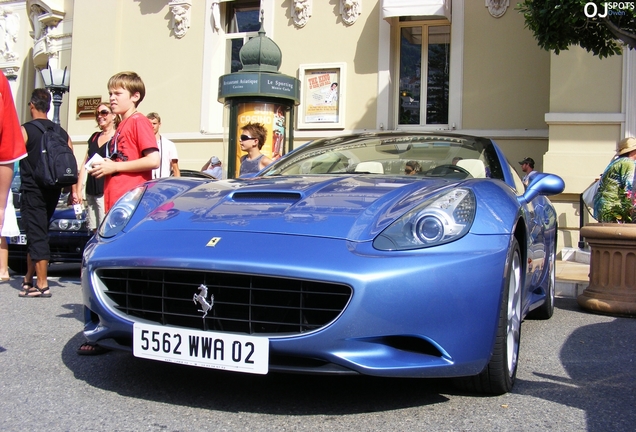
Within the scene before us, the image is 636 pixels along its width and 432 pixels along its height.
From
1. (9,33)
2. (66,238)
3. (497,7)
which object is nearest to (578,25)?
(497,7)

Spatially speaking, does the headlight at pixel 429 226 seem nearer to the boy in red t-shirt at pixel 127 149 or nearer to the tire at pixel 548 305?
the boy in red t-shirt at pixel 127 149

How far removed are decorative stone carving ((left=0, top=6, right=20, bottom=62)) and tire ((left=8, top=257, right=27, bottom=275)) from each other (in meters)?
12.7

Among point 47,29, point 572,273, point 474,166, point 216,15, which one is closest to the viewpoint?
point 474,166

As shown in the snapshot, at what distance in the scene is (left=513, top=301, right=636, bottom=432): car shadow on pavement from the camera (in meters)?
2.88

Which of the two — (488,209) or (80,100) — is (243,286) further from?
(80,100)

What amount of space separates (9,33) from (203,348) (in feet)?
61.6

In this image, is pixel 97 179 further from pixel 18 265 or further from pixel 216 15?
pixel 216 15

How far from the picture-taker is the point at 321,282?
263 centimetres

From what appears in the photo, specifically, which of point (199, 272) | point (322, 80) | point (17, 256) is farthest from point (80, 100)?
point (199, 272)

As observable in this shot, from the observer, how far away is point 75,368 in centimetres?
347

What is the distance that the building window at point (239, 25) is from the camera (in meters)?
14.4

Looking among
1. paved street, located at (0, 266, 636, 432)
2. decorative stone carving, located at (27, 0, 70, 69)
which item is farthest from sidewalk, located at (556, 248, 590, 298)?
decorative stone carving, located at (27, 0, 70, 69)

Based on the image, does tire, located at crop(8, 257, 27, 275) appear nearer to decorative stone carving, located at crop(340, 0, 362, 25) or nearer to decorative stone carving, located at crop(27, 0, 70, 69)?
decorative stone carving, located at crop(340, 0, 362, 25)

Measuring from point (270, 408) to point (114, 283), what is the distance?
82 cm
